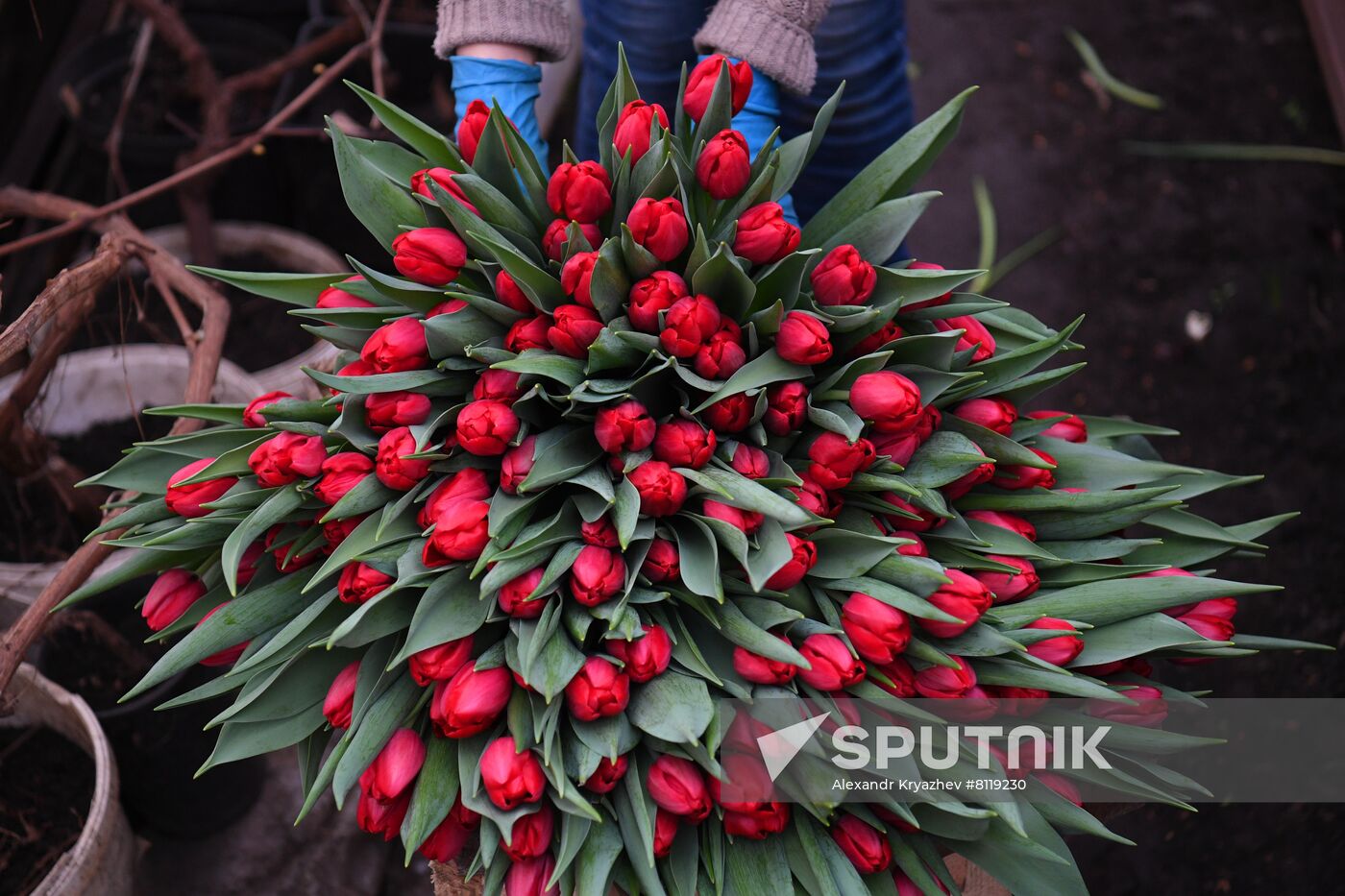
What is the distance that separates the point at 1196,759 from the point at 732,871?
3.46 ft

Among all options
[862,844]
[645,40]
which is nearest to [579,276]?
[862,844]

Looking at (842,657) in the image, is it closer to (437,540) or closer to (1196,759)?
(437,540)

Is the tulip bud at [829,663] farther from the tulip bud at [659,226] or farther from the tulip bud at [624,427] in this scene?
the tulip bud at [659,226]

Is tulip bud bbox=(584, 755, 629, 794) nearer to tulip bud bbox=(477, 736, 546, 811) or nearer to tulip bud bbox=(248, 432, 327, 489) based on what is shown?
tulip bud bbox=(477, 736, 546, 811)

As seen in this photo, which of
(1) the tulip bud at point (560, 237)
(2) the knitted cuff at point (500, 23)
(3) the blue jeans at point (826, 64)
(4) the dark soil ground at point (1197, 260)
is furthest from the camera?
(4) the dark soil ground at point (1197, 260)

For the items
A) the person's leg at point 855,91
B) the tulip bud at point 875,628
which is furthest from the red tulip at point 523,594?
the person's leg at point 855,91

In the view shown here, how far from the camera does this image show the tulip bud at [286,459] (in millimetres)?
775

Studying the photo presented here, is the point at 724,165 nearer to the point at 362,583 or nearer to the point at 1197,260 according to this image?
the point at 362,583

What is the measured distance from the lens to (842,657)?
721mm

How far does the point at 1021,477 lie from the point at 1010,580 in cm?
10

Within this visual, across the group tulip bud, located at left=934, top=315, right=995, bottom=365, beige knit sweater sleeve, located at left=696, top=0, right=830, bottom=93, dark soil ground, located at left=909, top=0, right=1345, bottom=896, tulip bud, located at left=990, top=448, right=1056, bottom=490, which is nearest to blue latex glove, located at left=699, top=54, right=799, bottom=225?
beige knit sweater sleeve, located at left=696, top=0, right=830, bottom=93

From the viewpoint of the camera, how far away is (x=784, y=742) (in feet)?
2.37

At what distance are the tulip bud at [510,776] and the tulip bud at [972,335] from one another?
47 centimetres

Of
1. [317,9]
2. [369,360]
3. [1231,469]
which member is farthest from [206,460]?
[1231,469]
